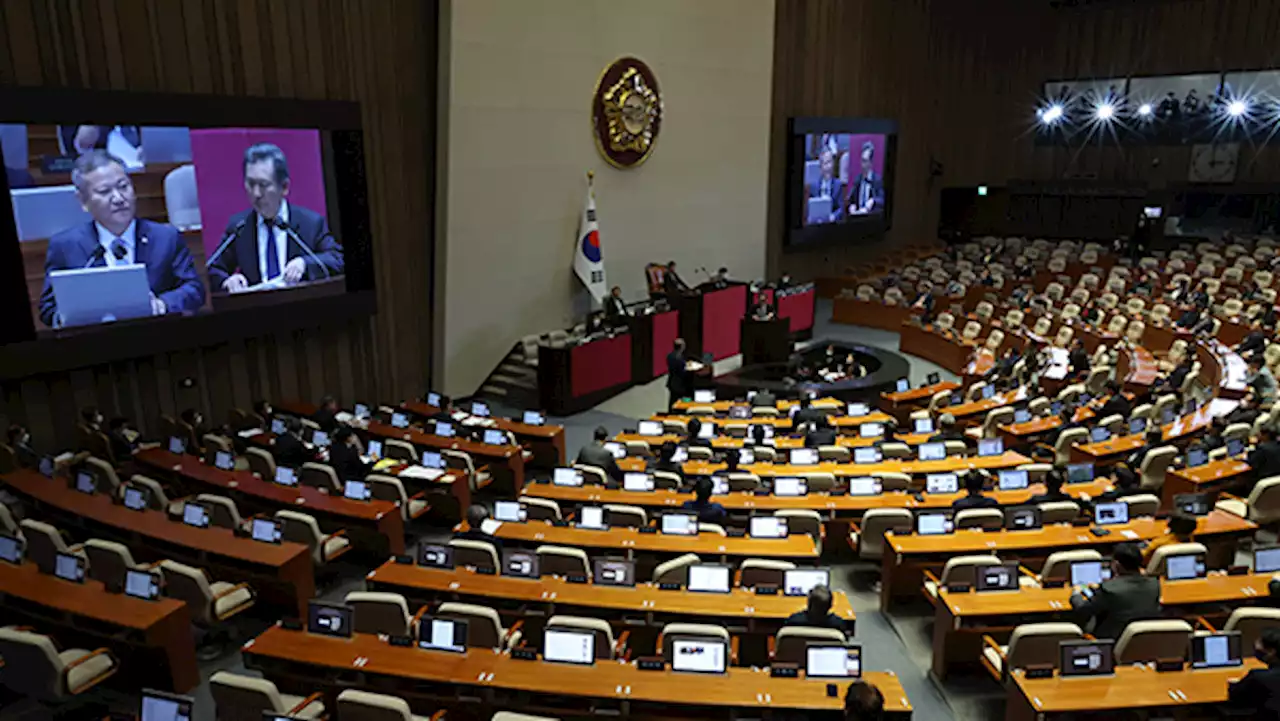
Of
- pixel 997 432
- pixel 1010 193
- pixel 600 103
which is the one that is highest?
pixel 600 103

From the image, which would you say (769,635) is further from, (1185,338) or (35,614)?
(1185,338)

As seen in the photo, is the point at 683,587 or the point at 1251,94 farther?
the point at 1251,94

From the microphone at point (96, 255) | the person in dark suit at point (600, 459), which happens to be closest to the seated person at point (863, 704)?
the person in dark suit at point (600, 459)

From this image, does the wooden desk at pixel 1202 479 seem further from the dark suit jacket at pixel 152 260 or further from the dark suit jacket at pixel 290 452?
the dark suit jacket at pixel 152 260

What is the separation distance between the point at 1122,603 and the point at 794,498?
352cm

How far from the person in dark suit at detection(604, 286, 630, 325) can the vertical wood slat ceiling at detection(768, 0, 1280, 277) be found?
8162mm

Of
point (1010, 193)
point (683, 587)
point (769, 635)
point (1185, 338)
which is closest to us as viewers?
point (769, 635)

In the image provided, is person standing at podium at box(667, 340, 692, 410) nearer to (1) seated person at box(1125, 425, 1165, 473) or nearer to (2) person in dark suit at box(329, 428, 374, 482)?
(2) person in dark suit at box(329, 428, 374, 482)

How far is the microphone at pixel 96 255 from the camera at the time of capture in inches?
428

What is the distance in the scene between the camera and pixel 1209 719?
542 centimetres

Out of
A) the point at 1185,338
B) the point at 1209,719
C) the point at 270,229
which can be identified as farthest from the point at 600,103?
the point at 1209,719

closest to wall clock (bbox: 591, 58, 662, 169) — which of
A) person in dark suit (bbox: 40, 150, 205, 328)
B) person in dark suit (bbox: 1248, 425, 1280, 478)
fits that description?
person in dark suit (bbox: 40, 150, 205, 328)

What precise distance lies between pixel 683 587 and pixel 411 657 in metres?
2.17

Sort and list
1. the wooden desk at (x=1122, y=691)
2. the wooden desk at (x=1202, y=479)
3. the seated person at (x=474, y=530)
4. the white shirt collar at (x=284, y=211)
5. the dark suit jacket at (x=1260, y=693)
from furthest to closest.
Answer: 1. the white shirt collar at (x=284, y=211)
2. the wooden desk at (x=1202, y=479)
3. the seated person at (x=474, y=530)
4. the wooden desk at (x=1122, y=691)
5. the dark suit jacket at (x=1260, y=693)
